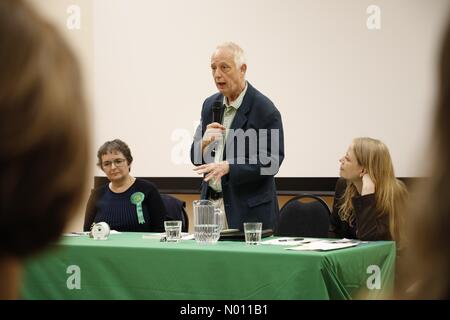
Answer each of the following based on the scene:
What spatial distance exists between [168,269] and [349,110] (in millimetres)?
2437

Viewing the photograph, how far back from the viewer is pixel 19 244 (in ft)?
1.71

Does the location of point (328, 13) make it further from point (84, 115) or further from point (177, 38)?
A: point (84, 115)

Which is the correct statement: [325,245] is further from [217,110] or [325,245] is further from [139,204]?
[139,204]

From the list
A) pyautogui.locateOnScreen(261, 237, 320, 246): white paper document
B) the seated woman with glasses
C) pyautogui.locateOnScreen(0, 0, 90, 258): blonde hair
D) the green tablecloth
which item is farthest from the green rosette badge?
pyautogui.locateOnScreen(0, 0, 90, 258): blonde hair

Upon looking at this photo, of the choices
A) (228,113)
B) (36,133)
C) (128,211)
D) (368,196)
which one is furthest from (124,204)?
(36,133)

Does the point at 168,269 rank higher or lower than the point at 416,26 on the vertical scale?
lower

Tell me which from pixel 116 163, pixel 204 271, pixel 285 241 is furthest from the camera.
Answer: pixel 116 163

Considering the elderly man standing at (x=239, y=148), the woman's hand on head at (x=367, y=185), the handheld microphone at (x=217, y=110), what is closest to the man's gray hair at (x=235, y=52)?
the elderly man standing at (x=239, y=148)

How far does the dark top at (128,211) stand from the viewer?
3816 millimetres

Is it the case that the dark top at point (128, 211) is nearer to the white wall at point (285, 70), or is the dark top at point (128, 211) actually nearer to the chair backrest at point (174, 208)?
the chair backrest at point (174, 208)

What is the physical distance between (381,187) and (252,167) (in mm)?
644

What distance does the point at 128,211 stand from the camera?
385 cm
